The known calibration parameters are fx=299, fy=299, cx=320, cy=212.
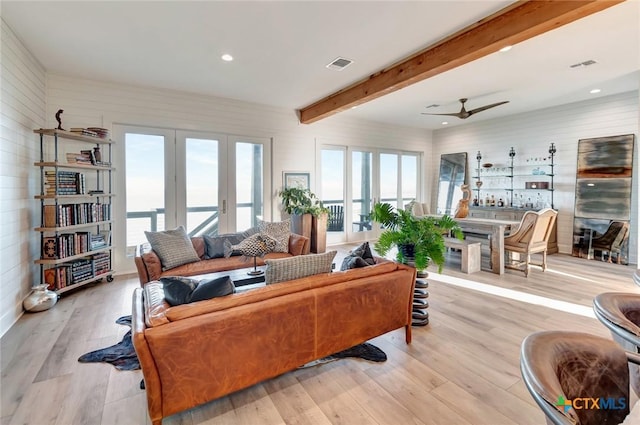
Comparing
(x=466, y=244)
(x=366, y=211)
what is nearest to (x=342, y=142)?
(x=366, y=211)

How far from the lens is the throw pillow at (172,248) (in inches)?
138

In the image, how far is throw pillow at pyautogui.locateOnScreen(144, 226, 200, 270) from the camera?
11.5ft

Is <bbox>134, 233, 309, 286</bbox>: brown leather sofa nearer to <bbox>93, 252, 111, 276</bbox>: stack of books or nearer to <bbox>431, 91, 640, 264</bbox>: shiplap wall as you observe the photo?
<bbox>93, 252, 111, 276</bbox>: stack of books

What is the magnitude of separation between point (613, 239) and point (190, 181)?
7735mm

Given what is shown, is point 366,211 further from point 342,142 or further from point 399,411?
point 399,411

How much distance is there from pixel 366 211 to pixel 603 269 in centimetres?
460

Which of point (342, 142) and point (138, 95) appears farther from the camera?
point (342, 142)

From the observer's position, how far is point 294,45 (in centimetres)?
344

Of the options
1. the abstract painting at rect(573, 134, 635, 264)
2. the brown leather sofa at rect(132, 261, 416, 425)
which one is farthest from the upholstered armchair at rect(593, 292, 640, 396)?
the abstract painting at rect(573, 134, 635, 264)

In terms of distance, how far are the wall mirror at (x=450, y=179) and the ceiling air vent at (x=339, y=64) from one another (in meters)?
5.32

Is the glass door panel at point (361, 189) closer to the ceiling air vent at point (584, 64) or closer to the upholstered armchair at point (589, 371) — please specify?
the ceiling air vent at point (584, 64)

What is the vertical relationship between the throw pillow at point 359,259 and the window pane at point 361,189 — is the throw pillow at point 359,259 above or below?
below

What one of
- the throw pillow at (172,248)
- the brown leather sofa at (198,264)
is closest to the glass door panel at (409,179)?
the brown leather sofa at (198,264)

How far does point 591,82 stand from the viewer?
15.7 feet
